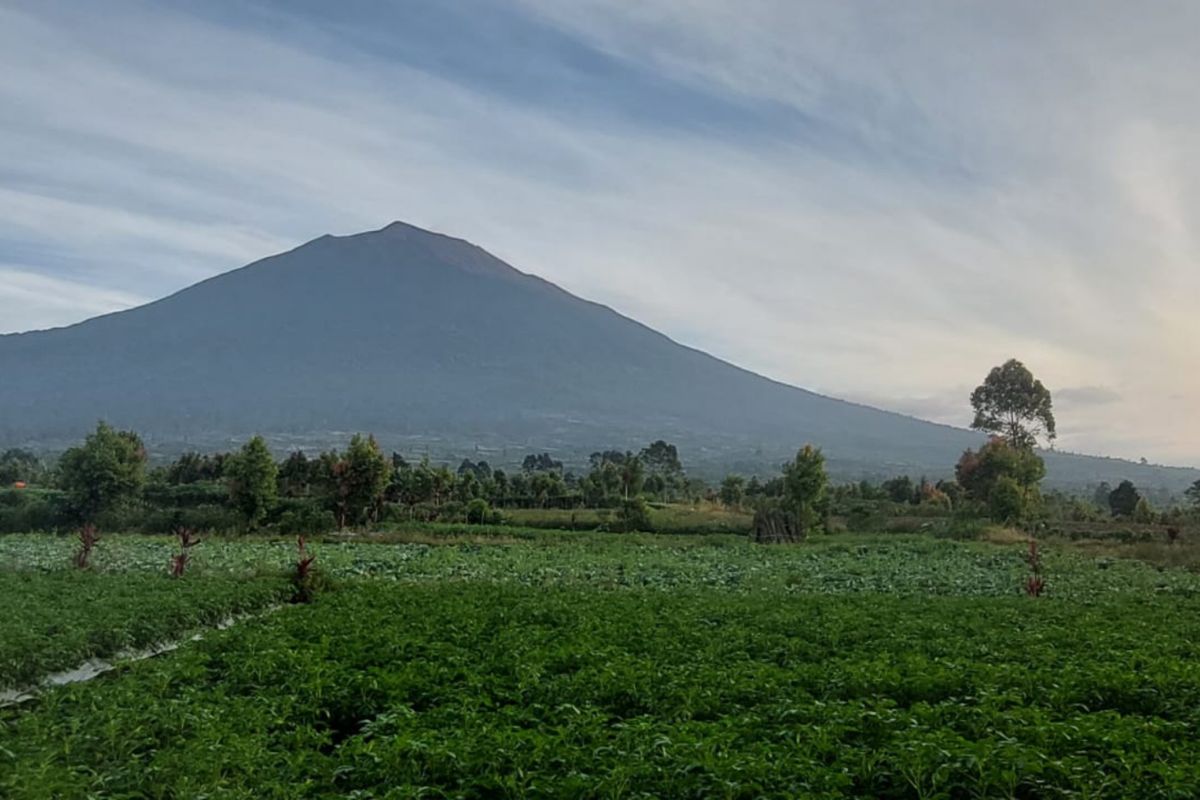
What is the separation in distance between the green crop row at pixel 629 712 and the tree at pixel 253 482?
21714mm

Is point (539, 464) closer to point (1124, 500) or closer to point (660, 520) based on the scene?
point (660, 520)

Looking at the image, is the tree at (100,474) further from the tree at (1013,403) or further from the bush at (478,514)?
the tree at (1013,403)

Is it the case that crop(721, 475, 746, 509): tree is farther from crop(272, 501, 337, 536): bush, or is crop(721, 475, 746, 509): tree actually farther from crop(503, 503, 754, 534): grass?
crop(272, 501, 337, 536): bush

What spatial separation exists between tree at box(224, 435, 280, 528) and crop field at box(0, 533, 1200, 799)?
56.3ft

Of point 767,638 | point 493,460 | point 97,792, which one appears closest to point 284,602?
point 767,638

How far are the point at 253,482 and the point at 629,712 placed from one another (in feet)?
93.3

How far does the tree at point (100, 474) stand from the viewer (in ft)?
106

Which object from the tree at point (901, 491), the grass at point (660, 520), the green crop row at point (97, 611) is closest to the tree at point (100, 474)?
the grass at point (660, 520)

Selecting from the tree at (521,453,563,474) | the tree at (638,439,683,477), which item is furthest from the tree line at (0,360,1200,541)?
the tree at (521,453,563,474)

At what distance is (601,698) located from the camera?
23.6ft

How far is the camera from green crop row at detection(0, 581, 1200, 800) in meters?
5.04

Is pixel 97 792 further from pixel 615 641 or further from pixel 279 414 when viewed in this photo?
pixel 279 414

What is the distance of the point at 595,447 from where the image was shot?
15262 cm

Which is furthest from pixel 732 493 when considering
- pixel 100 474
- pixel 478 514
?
pixel 100 474
